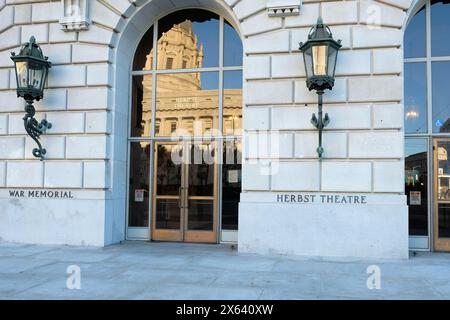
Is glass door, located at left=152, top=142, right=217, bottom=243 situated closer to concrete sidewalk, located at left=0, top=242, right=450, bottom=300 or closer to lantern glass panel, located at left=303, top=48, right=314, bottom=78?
concrete sidewalk, located at left=0, top=242, right=450, bottom=300

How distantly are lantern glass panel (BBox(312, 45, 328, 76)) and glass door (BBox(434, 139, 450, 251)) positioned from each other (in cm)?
341

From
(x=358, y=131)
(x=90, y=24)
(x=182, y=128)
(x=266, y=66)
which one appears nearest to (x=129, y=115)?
(x=182, y=128)

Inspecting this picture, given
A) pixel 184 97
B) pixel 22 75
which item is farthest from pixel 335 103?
pixel 22 75

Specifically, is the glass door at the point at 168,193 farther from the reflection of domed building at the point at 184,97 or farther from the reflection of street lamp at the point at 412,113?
the reflection of street lamp at the point at 412,113

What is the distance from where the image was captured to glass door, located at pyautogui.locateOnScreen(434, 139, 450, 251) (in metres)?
9.96

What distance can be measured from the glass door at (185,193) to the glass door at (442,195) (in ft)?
17.2

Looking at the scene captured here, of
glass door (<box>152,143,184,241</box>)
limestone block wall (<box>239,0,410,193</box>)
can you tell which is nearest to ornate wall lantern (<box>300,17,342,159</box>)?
limestone block wall (<box>239,0,410,193</box>)

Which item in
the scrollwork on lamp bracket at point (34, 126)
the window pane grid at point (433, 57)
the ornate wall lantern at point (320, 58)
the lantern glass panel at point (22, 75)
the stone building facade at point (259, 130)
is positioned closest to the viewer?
the ornate wall lantern at point (320, 58)

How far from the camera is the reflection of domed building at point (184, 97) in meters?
11.1

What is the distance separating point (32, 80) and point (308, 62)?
21.3 ft

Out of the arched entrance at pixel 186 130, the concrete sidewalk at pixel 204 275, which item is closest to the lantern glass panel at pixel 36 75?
the arched entrance at pixel 186 130

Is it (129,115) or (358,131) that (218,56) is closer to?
(129,115)

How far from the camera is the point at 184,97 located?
37.8ft
